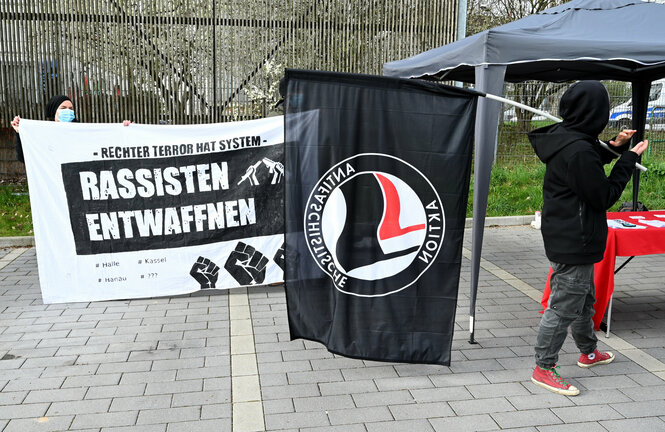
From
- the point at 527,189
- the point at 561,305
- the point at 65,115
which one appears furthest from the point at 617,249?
the point at 527,189

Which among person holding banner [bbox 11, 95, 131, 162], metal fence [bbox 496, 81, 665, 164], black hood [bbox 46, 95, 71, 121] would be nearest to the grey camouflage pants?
person holding banner [bbox 11, 95, 131, 162]

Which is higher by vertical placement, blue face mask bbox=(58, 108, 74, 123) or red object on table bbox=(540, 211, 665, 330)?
blue face mask bbox=(58, 108, 74, 123)

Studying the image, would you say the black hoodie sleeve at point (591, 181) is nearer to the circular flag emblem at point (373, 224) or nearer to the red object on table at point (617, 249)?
the circular flag emblem at point (373, 224)

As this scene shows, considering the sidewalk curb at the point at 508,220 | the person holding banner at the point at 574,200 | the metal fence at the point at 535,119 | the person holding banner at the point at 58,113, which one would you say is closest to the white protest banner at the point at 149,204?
the person holding banner at the point at 58,113

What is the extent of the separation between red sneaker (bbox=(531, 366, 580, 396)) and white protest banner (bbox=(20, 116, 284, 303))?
2.86 metres

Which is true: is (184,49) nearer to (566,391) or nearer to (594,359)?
(594,359)

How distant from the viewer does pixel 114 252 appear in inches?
218

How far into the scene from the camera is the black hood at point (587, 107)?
3475 millimetres

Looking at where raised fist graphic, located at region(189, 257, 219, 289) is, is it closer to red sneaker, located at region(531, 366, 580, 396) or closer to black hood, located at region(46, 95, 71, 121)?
black hood, located at region(46, 95, 71, 121)

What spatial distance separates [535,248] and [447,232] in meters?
4.51

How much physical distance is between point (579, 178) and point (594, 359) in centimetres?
146

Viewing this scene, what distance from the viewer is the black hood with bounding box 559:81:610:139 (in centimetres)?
347

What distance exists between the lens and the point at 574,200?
3572mm

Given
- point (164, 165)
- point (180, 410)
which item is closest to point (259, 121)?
point (164, 165)
